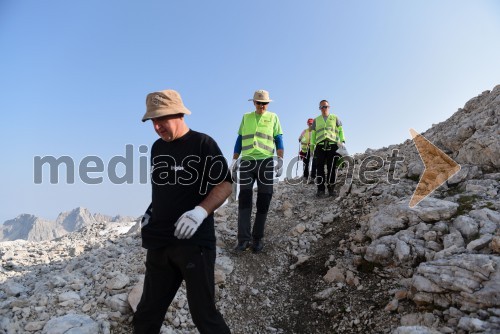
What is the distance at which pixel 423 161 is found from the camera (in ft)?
27.6

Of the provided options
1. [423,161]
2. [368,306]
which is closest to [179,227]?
[368,306]

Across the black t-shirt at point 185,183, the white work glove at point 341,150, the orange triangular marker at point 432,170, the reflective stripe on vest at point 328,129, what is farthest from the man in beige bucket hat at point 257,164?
the white work glove at point 341,150

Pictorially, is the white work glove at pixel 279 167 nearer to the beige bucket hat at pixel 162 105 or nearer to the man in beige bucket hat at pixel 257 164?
the man in beige bucket hat at pixel 257 164

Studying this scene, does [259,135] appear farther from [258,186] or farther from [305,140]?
[305,140]

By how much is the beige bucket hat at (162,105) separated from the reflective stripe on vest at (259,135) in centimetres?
297

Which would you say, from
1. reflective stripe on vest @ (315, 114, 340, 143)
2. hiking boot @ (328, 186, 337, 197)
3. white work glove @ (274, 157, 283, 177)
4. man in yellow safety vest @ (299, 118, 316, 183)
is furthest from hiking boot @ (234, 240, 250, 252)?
man in yellow safety vest @ (299, 118, 316, 183)

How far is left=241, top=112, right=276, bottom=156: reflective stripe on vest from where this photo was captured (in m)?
6.15

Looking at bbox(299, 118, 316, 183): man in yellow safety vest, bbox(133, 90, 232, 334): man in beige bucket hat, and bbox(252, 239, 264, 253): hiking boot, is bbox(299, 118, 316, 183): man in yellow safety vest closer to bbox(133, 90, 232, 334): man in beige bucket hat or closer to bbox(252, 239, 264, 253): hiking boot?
bbox(252, 239, 264, 253): hiking boot

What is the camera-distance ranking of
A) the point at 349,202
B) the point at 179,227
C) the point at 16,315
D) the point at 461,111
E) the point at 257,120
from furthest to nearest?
the point at 461,111 → the point at 349,202 → the point at 257,120 → the point at 16,315 → the point at 179,227

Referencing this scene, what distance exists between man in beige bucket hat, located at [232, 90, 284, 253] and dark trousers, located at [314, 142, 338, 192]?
3.55m

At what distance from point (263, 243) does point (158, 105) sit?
4130mm

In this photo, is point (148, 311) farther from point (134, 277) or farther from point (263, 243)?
point (263, 243)

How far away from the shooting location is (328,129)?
31.1 feet

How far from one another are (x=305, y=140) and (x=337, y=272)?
30.9ft
